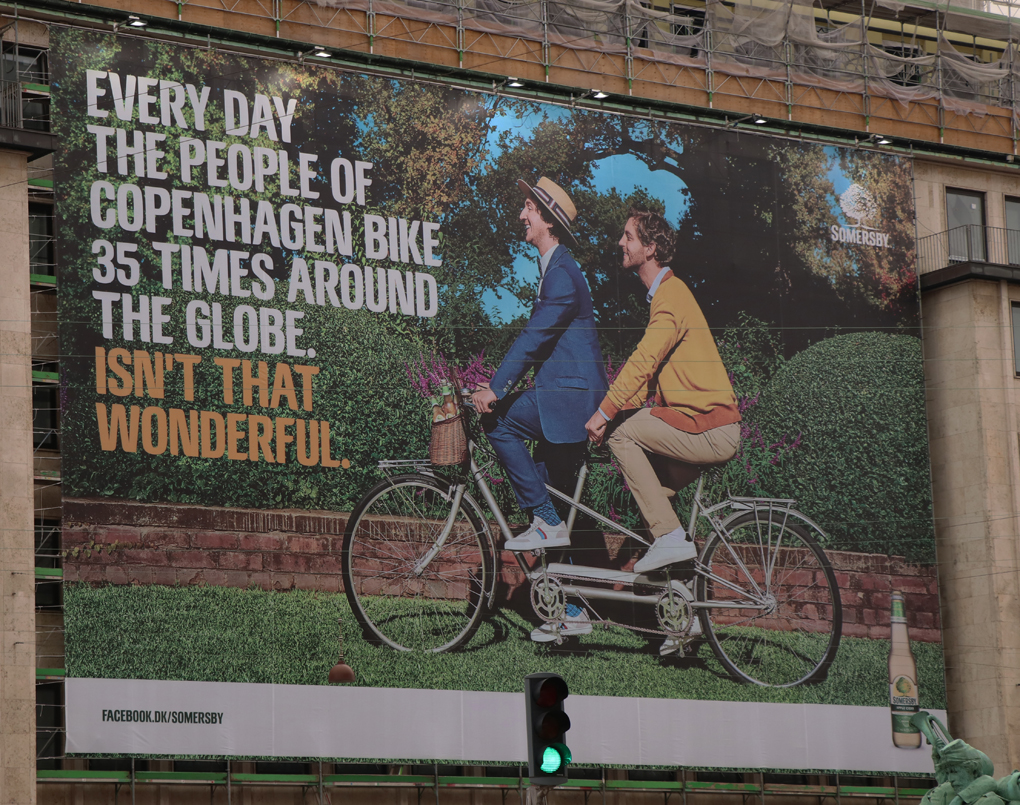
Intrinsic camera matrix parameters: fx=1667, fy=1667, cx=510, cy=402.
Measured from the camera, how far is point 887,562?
1561 inches

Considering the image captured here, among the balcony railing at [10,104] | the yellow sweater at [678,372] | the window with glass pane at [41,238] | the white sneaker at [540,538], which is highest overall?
the balcony railing at [10,104]

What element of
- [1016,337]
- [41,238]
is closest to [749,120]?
[1016,337]

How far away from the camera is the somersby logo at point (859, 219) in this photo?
136ft

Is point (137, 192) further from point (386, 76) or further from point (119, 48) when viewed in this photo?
point (386, 76)

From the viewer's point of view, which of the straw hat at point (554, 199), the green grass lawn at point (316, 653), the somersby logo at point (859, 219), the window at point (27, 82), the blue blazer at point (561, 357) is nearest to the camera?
the green grass lawn at point (316, 653)

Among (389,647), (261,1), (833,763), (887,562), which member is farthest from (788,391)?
(261,1)

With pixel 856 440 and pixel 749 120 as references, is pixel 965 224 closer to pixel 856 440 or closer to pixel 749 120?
pixel 749 120

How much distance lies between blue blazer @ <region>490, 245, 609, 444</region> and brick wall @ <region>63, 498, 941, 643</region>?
141 inches

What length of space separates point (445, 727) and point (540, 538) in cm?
454

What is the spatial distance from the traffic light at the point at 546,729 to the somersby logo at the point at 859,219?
29.2m

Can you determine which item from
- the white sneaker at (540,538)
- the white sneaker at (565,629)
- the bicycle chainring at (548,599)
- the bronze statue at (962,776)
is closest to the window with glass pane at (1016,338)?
the white sneaker at (540,538)

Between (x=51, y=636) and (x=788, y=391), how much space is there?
17.7 m

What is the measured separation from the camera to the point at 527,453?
35969 mm

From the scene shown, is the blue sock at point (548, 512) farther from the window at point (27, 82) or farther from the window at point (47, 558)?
the window at point (27, 82)
